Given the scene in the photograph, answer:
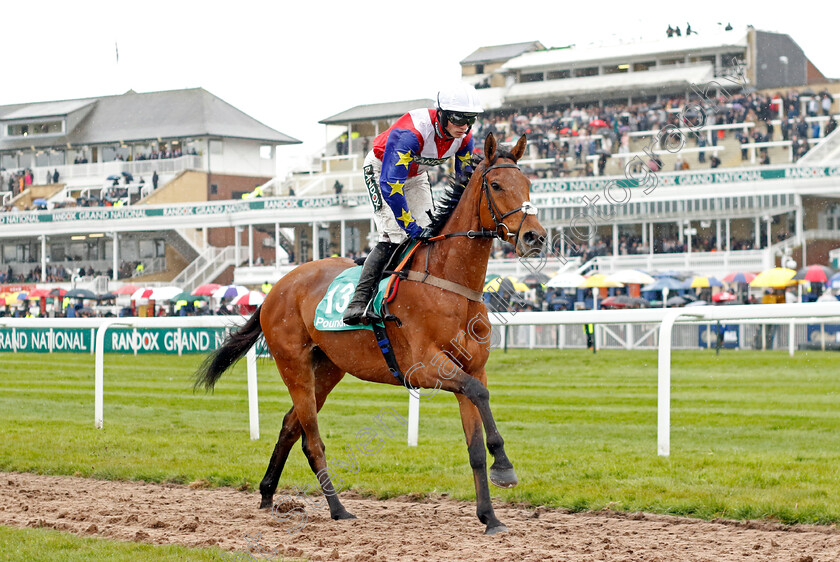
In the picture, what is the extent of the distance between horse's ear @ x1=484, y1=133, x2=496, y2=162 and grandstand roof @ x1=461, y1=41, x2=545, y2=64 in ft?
174

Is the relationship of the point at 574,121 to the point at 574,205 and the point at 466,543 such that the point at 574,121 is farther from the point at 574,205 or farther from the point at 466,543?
the point at 466,543

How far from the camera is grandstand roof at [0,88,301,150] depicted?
181ft

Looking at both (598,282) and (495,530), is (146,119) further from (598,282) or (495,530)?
(495,530)

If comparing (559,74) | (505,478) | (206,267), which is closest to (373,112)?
(559,74)

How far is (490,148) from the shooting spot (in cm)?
497

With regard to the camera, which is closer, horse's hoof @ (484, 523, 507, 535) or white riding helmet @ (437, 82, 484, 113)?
horse's hoof @ (484, 523, 507, 535)

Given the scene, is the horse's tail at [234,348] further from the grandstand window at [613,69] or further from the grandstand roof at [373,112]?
the grandstand window at [613,69]

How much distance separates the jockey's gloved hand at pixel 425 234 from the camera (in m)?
5.29

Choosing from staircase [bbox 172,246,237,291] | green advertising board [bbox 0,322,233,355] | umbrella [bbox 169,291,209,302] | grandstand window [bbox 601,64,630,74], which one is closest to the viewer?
green advertising board [bbox 0,322,233,355]

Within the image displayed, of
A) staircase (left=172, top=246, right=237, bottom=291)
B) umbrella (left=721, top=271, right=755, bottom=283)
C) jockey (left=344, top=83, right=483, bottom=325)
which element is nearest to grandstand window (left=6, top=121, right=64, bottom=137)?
staircase (left=172, top=246, right=237, bottom=291)

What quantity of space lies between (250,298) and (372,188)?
19796 millimetres

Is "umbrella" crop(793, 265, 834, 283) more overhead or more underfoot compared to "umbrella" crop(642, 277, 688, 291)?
more overhead

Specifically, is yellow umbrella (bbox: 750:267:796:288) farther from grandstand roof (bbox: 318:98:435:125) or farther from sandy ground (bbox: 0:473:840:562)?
grandstand roof (bbox: 318:98:435:125)

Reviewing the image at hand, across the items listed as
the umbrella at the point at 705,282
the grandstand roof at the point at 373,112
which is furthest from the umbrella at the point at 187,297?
the grandstand roof at the point at 373,112
